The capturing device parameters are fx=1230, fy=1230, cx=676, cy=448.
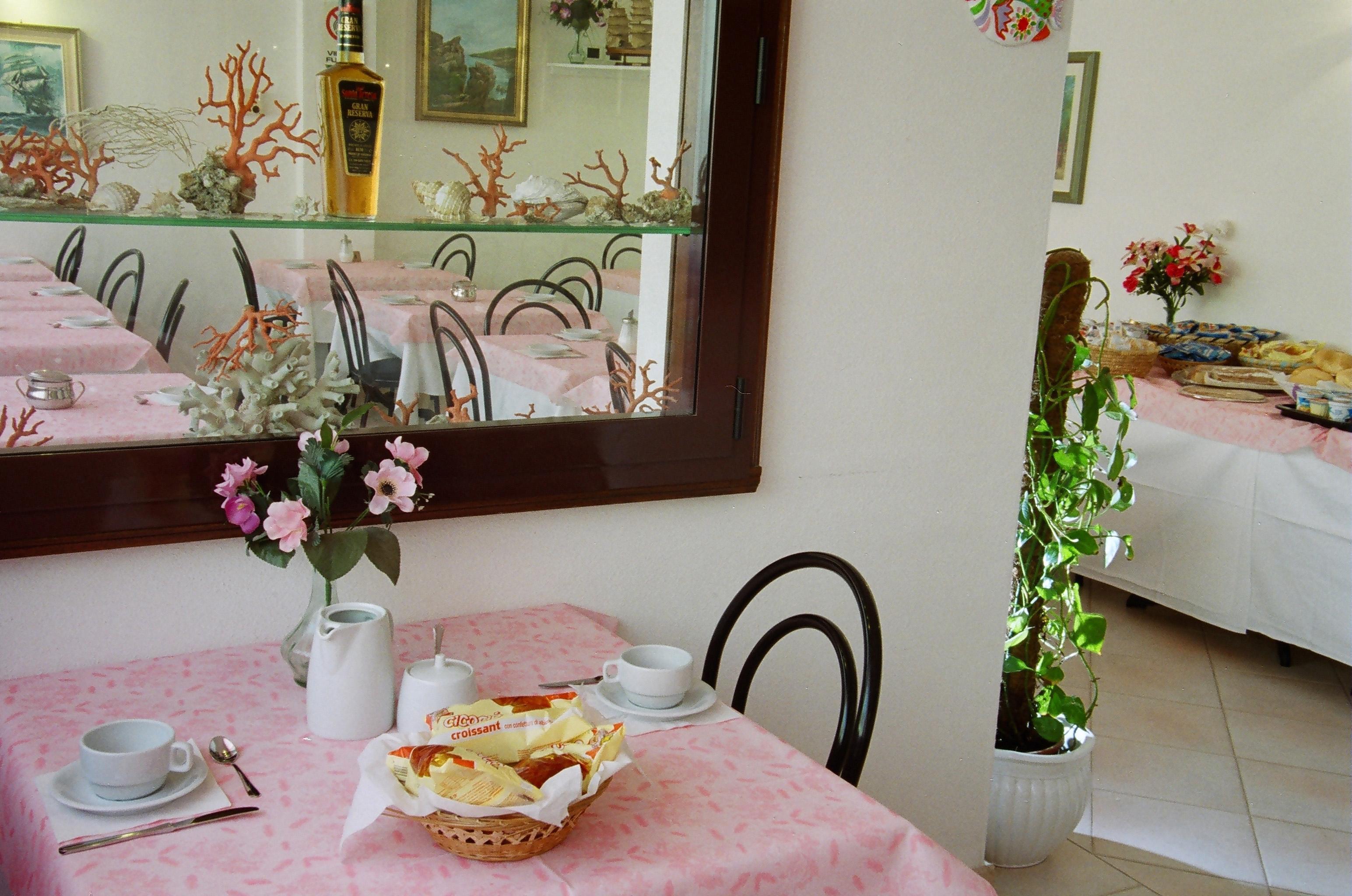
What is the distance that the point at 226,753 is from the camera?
4.02ft

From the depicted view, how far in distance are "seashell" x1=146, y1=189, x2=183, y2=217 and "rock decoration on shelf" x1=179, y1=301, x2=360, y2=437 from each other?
140mm

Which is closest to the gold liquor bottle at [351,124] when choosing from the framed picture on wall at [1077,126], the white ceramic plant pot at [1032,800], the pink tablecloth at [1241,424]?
the white ceramic plant pot at [1032,800]

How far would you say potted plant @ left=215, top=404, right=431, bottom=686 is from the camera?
51.6 inches

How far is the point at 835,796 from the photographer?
1230mm

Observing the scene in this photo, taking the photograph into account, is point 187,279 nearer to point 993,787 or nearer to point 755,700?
point 755,700

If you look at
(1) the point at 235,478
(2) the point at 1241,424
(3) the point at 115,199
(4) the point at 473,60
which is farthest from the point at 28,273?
(2) the point at 1241,424

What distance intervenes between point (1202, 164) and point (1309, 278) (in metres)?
0.66

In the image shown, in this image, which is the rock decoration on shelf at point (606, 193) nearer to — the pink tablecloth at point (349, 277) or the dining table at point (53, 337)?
the pink tablecloth at point (349, 277)

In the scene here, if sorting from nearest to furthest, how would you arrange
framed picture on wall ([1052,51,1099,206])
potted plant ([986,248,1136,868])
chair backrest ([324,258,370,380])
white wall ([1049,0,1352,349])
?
chair backrest ([324,258,370,380]) → potted plant ([986,248,1136,868]) → white wall ([1049,0,1352,349]) → framed picture on wall ([1052,51,1099,206])

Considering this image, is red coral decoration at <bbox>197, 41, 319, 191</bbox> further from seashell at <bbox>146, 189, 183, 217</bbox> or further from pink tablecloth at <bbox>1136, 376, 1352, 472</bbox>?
pink tablecloth at <bbox>1136, 376, 1352, 472</bbox>

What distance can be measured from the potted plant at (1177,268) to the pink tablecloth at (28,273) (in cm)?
400

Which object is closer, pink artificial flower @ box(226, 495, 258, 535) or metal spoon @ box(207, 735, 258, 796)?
metal spoon @ box(207, 735, 258, 796)

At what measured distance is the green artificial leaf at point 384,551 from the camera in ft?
4.45

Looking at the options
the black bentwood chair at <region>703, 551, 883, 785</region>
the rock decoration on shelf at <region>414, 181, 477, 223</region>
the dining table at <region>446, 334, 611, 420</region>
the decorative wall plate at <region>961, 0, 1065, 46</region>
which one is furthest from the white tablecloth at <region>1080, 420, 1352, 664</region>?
the rock decoration on shelf at <region>414, 181, 477, 223</region>
